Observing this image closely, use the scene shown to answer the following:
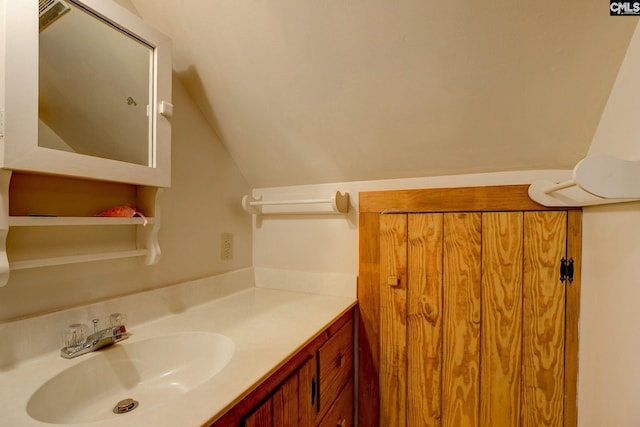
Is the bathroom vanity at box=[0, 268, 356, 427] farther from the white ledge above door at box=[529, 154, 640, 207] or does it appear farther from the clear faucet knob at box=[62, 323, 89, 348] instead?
the white ledge above door at box=[529, 154, 640, 207]

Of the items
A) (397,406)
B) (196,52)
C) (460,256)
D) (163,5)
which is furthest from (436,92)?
(397,406)

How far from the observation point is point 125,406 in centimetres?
78

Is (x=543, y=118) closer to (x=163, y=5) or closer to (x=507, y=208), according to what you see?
(x=507, y=208)

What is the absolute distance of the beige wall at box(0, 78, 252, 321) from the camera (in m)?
0.85

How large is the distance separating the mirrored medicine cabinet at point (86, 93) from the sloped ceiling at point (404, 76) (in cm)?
26

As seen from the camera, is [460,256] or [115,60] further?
[460,256]

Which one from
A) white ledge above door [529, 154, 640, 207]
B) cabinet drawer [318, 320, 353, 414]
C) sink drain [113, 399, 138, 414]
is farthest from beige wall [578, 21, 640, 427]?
sink drain [113, 399, 138, 414]

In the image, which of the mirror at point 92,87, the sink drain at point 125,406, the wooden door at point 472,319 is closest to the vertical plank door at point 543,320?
the wooden door at point 472,319

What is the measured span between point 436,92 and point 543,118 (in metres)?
0.37

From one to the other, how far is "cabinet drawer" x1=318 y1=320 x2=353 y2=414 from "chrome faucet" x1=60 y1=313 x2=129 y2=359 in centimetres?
68

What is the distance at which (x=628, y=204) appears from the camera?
0.75m

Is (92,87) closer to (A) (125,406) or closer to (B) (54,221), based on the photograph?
(B) (54,221)

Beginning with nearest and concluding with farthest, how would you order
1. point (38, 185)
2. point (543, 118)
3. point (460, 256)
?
point (38, 185) → point (543, 118) → point (460, 256)

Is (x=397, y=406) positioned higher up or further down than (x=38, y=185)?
further down
